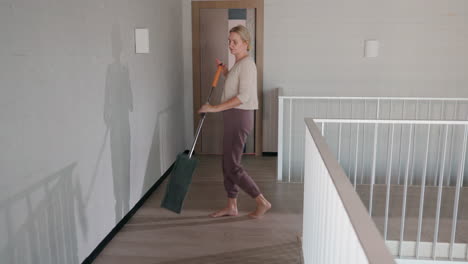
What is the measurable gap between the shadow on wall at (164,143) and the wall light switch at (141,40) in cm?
97

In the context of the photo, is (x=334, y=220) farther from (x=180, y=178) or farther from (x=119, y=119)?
(x=119, y=119)

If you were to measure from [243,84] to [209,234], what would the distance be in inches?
46.6

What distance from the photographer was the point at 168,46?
15.9ft

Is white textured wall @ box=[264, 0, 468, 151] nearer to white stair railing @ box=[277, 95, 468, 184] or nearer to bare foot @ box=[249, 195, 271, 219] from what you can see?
white stair railing @ box=[277, 95, 468, 184]

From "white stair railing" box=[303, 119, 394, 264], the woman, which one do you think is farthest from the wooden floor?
"white stair railing" box=[303, 119, 394, 264]

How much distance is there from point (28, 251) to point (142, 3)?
96.5 inches

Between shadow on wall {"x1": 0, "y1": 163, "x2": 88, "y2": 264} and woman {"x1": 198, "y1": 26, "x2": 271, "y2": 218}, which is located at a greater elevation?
woman {"x1": 198, "y1": 26, "x2": 271, "y2": 218}

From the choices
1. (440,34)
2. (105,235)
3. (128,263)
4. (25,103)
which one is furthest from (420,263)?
(440,34)

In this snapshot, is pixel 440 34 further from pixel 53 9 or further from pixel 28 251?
pixel 28 251

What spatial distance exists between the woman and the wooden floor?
356 mm

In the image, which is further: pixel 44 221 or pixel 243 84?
pixel 243 84

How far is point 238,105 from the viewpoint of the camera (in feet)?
10.6

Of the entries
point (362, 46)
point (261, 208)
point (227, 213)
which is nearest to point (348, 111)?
point (362, 46)

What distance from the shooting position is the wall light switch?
356 cm
